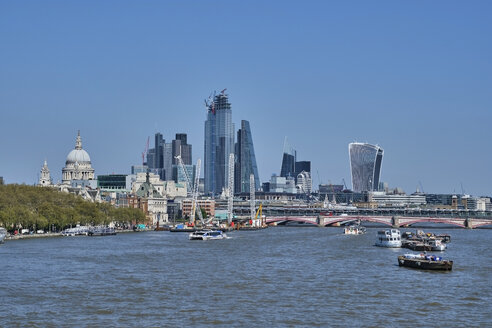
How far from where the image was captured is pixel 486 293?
2189 inches

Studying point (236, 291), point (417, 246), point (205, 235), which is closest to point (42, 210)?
point (205, 235)

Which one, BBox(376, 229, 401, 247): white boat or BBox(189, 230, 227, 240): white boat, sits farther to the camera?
BBox(189, 230, 227, 240): white boat

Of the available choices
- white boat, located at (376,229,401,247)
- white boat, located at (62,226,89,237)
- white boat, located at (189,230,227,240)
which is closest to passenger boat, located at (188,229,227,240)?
white boat, located at (189,230,227,240)

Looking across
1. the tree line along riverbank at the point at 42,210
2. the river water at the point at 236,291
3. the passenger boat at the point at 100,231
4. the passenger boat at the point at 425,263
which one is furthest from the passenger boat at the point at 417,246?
the passenger boat at the point at 100,231

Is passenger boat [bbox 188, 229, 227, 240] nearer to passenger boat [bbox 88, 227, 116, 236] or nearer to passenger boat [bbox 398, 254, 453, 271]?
passenger boat [bbox 88, 227, 116, 236]

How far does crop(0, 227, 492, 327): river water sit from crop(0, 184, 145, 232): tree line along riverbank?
128 feet

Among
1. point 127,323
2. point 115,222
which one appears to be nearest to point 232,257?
point 127,323

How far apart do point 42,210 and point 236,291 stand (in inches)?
3360

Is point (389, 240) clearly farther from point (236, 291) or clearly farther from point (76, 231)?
point (236, 291)

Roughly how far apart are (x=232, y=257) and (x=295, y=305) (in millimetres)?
37609

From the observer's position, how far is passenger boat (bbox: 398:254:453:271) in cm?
7119

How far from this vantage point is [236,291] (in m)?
54.8

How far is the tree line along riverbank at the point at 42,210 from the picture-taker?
123m

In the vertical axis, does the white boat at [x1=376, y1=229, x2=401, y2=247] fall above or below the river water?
above
